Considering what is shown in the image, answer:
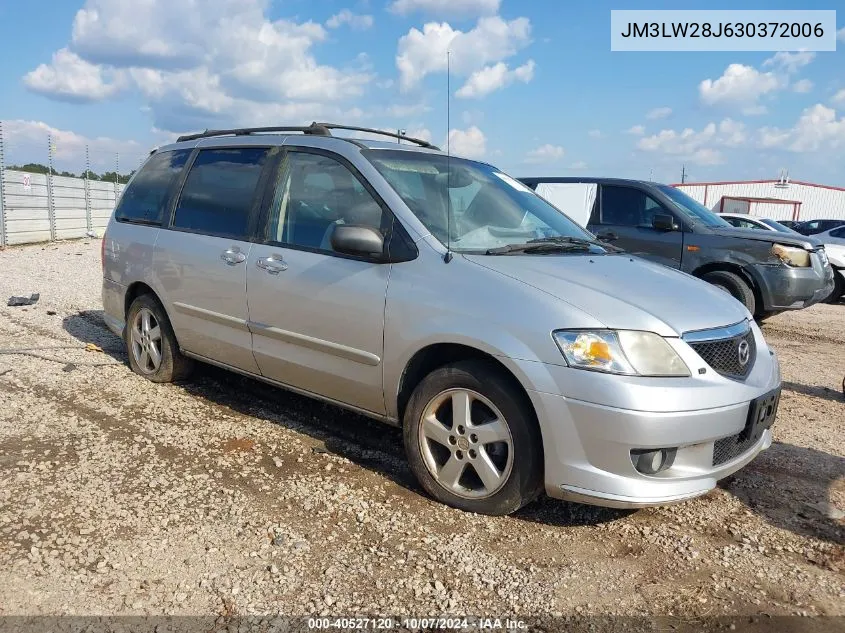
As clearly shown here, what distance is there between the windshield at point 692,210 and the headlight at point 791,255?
71cm

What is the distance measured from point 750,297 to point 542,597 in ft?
21.6

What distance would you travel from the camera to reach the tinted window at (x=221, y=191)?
4.48 metres

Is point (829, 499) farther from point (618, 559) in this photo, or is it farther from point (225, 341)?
point (225, 341)

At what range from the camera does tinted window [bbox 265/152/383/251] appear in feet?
12.7

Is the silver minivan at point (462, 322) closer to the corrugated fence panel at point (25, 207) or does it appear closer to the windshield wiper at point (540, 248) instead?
the windshield wiper at point (540, 248)

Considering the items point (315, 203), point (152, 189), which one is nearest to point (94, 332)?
point (152, 189)

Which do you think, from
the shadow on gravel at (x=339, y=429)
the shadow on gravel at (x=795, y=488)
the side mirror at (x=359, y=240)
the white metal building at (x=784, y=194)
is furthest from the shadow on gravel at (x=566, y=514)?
the white metal building at (x=784, y=194)

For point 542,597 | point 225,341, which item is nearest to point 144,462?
point 225,341

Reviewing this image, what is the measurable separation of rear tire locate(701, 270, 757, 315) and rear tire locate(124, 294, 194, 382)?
6153 millimetres

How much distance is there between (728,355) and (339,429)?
2.45 m

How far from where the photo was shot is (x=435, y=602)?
103 inches

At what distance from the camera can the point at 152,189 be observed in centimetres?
541

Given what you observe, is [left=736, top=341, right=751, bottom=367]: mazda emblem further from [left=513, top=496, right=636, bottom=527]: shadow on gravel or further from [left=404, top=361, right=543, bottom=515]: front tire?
[left=404, top=361, right=543, bottom=515]: front tire

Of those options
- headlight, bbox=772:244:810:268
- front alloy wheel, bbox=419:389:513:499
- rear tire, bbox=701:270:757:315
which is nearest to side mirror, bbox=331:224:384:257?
front alloy wheel, bbox=419:389:513:499
